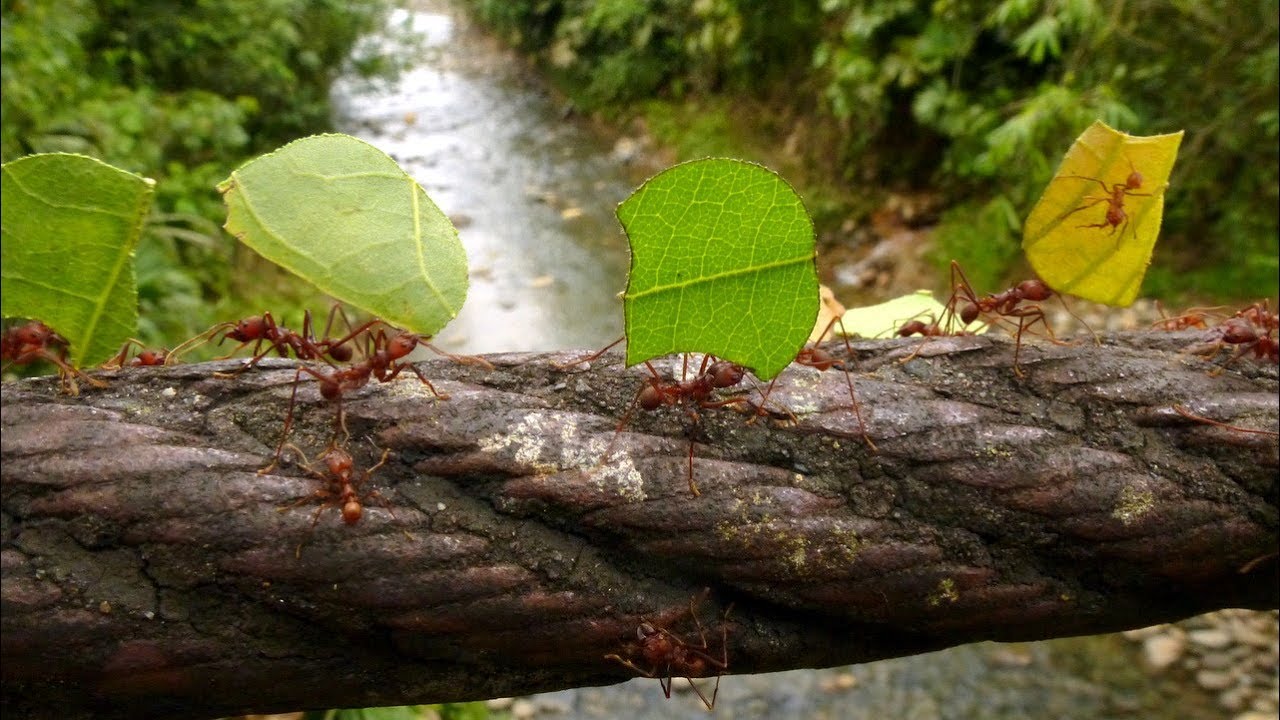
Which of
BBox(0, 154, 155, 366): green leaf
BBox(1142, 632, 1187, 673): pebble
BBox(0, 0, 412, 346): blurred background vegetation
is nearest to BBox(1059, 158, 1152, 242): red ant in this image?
BBox(0, 154, 155, 366): green leaf

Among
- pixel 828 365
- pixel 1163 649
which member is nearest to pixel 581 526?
pixel 828 365

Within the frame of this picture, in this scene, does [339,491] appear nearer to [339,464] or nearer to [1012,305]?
[339,464]

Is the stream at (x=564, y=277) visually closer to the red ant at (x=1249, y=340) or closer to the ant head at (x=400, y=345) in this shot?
the ant head at (x=400, y=345)

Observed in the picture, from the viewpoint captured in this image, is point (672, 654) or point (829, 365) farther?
point (829, 365)

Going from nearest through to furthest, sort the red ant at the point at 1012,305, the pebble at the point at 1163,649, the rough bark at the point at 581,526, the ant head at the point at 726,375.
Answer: the rough bark at the point at 581,526, the ant head at the point at 726,375, the red ant at the point at 1012,305, the pebble at the point at 1163,649

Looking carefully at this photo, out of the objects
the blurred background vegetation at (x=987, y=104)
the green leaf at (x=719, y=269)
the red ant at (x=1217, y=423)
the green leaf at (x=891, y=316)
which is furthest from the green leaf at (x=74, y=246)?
the blurred background vegetation at (x=987, y=104)

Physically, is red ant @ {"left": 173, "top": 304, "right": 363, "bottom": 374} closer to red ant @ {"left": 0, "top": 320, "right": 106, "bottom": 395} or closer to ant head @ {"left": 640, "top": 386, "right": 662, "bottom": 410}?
red ant @ {"left": 0, "top": 320, "right": 106, "bottom": 395}
